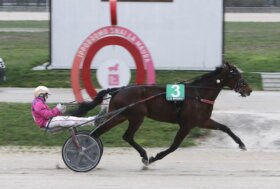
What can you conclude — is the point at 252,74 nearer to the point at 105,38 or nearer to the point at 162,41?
the point at 162,41

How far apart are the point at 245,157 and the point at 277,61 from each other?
46.5 feet

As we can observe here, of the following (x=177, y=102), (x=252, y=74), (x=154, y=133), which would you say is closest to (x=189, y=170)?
(x=177, y=102)

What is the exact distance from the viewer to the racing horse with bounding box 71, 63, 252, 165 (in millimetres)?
10273

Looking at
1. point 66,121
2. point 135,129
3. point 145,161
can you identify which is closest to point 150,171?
point 145,161

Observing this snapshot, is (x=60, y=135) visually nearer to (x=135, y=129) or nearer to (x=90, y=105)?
(x=90, y=105)

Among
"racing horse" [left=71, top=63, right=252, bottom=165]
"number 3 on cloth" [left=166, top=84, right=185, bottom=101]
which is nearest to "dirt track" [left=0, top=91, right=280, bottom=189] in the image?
"racing horse" [left=71, top=63, right=252, bottom=165]

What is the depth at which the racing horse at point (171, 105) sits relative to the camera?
10273 millimetres

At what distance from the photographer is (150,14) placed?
24.5 m

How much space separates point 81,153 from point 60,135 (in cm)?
307

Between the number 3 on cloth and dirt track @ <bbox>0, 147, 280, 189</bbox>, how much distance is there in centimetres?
113

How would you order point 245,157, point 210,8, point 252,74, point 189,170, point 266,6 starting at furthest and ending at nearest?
1. point 266,6
2. point 210,8
3. point 252,74
4. point 245,157
5. point 189,170

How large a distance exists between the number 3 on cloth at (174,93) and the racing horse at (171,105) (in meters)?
0.08

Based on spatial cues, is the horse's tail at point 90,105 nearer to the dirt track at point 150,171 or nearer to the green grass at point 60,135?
the dirt track at point 150,171

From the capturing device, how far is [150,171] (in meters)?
10.2
